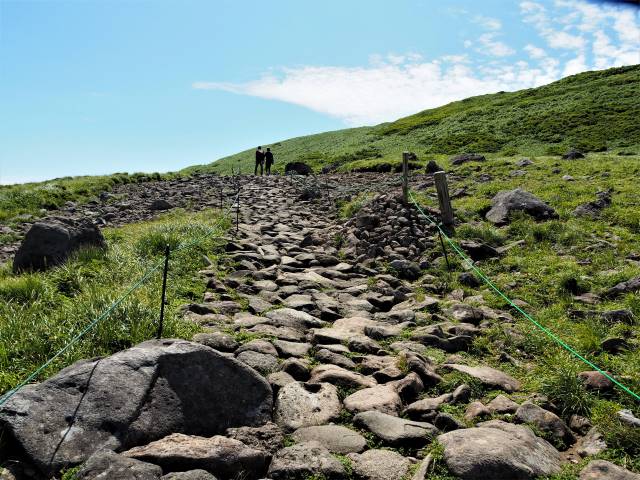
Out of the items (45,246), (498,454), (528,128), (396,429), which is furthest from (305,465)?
(528,128)

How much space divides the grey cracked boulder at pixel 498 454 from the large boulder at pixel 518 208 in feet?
34.7

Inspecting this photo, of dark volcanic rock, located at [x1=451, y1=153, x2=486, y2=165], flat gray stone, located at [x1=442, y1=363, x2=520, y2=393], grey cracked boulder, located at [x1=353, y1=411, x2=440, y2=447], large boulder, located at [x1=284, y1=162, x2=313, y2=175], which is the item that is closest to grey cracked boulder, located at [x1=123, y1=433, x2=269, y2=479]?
grey cracked boulder, located at [x1=353, y1=411, x2=440, y2=447]

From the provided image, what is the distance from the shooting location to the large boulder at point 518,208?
14523 millimetres

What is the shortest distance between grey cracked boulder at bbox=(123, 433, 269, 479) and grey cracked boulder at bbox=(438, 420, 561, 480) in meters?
1.78

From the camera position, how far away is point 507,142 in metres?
44.9

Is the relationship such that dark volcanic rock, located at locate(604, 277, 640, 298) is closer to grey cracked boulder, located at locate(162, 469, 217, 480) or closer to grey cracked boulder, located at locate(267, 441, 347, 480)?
grey cracked boulder, located at locate(267, 441, 347, 480)

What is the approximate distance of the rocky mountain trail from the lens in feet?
14.2

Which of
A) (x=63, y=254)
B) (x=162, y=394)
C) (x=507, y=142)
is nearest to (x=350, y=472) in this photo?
(x=162, y=394)

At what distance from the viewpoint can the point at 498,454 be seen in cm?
438

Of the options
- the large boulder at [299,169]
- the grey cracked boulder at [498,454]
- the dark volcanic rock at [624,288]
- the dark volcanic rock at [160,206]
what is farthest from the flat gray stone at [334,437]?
the large boulder at [299,169]

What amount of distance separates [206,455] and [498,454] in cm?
258

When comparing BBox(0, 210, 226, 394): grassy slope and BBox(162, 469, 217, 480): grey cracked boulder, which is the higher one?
BBox(0, 210, 226, 394): grassy slope

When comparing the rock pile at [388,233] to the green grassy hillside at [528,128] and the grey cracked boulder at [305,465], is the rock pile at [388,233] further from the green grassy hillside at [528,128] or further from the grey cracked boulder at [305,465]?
the green grassy hillside at [528,128]

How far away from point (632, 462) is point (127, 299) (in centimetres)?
660
